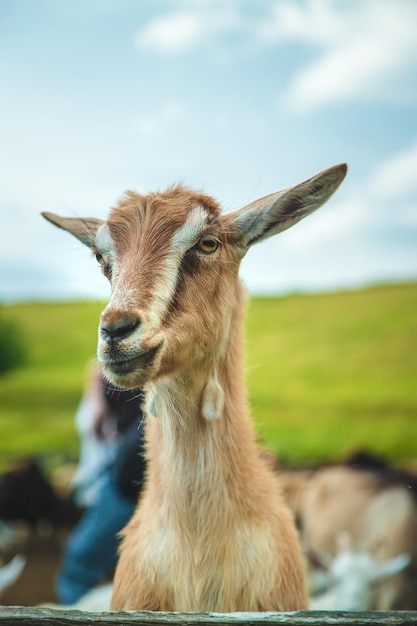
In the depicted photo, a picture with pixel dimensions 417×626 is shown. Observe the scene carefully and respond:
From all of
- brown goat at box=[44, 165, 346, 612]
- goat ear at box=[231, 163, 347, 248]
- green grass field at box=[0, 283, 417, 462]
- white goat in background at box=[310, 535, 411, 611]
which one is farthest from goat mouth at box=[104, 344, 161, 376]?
green grass field at box=[0, 283, 417, 462]

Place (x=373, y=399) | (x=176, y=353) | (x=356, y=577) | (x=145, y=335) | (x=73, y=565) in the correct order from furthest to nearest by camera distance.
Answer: (x=373, y=399), (x=356, y=577), (x=73, y=565), (x=176, y=353), (x=145, y=335)

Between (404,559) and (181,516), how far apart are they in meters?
5.05

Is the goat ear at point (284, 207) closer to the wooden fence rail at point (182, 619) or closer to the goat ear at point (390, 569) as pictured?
the wooden fence rail at point (182, 619)

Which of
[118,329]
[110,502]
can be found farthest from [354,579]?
[118,329]

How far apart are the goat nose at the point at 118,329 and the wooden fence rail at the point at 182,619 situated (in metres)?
0.83

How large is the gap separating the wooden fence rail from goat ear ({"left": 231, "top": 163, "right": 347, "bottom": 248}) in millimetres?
1369

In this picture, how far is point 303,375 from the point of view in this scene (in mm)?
10172

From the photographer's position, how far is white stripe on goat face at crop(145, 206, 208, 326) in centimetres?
217

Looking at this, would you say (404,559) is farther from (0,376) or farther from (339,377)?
(0,376)

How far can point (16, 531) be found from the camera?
9.77 meters

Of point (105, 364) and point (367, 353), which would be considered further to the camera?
point (367, 353)

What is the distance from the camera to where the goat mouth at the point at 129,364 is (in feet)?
6.75

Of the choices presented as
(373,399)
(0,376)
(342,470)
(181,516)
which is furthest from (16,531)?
(181,516)

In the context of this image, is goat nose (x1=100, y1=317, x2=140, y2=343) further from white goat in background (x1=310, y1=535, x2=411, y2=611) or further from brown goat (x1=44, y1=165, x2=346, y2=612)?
white goat in background (x1=310, y1=535, x2=411, y2=611)
